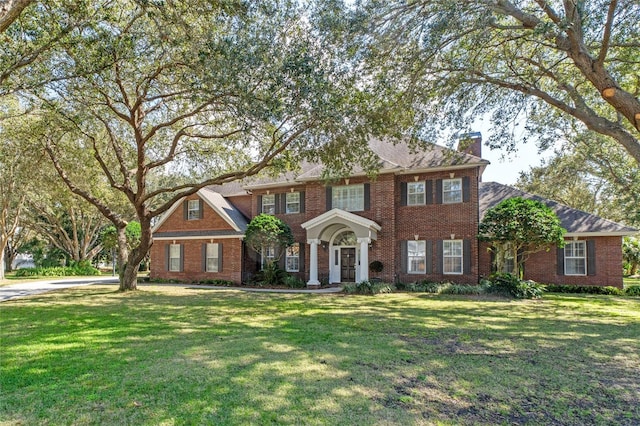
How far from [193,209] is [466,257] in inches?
580

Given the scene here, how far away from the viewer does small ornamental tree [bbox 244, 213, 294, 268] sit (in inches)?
708

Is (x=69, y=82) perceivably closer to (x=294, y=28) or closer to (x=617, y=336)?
(x=294, y=28)

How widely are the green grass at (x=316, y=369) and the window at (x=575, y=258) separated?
7937mm

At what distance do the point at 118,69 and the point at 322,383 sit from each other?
1077 centimetres

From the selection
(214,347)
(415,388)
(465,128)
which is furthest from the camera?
(465,128)

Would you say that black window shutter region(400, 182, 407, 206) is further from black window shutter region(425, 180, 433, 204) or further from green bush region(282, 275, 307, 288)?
green bush region(282, 275, 307, 288)

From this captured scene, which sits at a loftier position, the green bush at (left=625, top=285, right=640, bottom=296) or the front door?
the front door

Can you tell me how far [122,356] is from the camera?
5.63 metres

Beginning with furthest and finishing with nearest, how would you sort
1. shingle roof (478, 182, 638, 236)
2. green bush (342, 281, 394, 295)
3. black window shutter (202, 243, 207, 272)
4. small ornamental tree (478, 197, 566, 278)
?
black window shutter (202, 243, 207, 272) → shingle roof (478, 182, 638, 236) → green bush (342, 281, 394, 295) → small ornamental tree (478, 197, 566, 278)

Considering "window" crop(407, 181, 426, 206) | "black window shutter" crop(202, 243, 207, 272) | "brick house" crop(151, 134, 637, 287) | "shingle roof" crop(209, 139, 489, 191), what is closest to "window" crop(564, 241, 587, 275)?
"brick house" crop(151, 134, 637, 287)

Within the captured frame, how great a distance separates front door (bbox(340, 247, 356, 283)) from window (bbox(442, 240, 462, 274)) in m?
4.28

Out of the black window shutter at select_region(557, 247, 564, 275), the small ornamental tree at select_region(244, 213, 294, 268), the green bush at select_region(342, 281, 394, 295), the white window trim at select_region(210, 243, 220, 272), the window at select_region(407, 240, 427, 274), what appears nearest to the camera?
the green bush at select_region(342, 281, 394, 295)

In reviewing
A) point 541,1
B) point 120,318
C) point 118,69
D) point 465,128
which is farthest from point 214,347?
point 541,1

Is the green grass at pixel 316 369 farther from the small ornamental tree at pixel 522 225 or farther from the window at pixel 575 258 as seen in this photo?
the window at pixel 575 258
